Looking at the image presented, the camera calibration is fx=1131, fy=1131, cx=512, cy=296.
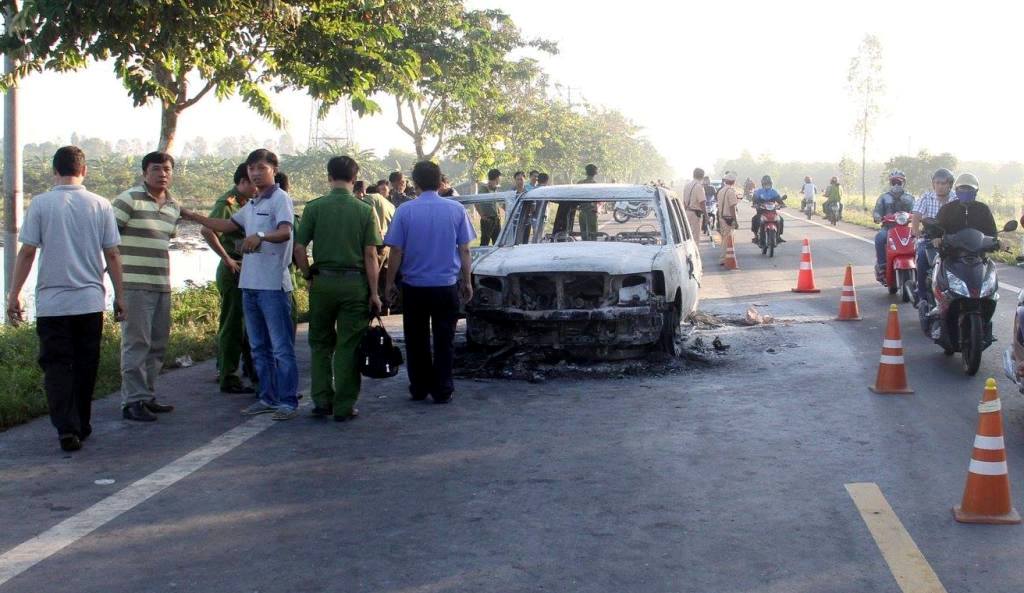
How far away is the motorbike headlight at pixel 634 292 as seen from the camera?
9.71 m

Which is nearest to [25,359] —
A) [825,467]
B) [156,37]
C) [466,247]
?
[156,37]

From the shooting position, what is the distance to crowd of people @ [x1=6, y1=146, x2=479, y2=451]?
7.01 metres

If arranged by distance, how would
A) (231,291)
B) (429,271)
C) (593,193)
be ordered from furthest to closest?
(593,193)
(231,291)
(429,271)

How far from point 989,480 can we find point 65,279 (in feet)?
17.6

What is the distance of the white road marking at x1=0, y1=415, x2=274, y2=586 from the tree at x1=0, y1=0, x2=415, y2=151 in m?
3.95

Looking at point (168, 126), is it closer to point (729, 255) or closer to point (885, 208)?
point (885, 208)

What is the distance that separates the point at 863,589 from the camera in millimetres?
4402

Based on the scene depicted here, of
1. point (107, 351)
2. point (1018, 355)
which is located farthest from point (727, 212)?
point (1018, 355)

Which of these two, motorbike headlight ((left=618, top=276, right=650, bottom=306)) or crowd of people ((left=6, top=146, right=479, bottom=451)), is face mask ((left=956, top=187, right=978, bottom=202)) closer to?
motorbike headlight ((left=618, top=276, right=650, bottom=306))

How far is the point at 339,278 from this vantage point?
7.83 metres

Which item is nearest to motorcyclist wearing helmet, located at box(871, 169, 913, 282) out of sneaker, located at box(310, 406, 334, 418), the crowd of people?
the crowd of people

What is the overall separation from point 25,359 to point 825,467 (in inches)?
288

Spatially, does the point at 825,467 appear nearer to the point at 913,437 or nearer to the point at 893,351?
the point at 913,437

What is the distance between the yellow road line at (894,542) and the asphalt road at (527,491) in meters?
0.03
